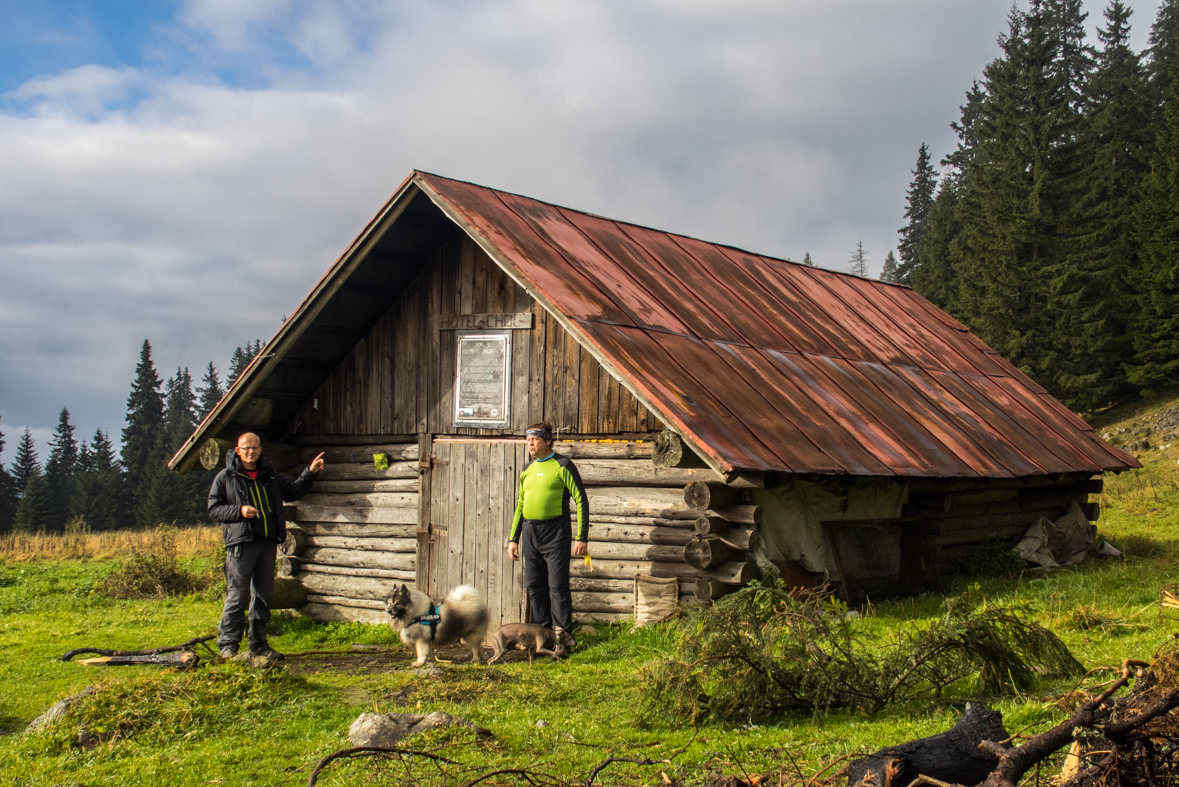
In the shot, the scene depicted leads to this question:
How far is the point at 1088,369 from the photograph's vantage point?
113 ft

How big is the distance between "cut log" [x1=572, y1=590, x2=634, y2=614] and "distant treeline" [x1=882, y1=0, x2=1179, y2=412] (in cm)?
2929

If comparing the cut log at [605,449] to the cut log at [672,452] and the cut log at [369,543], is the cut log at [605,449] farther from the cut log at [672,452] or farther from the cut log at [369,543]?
the cut log at [369,543]

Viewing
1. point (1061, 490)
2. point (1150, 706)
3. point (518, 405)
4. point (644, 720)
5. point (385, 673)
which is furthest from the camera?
point (1061, 490)

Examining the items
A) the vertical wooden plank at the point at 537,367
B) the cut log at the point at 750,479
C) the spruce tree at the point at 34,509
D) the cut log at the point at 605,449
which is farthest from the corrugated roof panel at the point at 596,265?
the spruce tree at the point at 34,509

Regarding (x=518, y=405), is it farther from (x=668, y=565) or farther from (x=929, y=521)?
(x=929, y=521)

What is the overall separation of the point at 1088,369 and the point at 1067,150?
30.5 feet

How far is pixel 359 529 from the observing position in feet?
39.0

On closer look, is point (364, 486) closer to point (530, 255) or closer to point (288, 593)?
point (288, 593)

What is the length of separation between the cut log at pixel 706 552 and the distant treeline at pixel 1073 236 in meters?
29.2

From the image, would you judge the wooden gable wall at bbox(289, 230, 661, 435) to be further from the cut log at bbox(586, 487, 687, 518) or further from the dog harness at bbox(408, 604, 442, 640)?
the dog harness at bbox(408, 604, 442, 640)

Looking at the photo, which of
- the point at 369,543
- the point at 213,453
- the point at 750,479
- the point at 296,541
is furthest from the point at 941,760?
the point at 296,541

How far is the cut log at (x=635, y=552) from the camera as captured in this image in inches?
370

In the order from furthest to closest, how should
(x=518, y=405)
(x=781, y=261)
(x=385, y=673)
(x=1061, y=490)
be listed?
1. (x=781, y=261)
2. (x=1061, y=490)
3. (x=518, y=405)
4. (x=385, y=673)

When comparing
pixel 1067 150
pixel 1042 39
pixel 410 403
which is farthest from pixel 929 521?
pixel 1042 39
